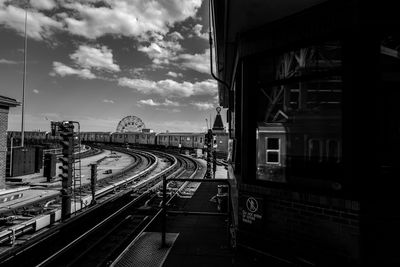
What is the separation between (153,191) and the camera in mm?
15023

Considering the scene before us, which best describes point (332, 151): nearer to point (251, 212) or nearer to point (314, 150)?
point (314, 150)

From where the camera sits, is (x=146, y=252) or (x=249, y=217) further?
(x=146, y=252)

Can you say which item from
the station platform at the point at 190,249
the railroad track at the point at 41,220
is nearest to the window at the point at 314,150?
the station platform at the point at 190,249

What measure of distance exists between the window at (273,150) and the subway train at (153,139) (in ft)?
109

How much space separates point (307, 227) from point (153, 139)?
57413 mm

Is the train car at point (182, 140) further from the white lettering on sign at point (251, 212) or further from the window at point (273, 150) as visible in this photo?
the window at point (273, 150)

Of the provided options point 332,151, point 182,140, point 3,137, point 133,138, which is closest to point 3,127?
point 3,137

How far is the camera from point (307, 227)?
12.2 ft

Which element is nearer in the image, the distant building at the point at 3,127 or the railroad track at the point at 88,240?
the railroad track at the point at 88,240

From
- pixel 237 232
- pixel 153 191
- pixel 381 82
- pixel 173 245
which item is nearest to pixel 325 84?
pixel 381 82

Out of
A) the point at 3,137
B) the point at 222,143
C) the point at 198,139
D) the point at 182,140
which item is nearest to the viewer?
the point at 3,137

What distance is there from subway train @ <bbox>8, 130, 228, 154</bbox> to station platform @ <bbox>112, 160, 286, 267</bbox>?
31.6 metres

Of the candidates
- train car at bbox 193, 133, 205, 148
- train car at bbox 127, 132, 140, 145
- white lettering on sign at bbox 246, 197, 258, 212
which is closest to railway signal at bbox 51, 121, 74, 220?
white lettering on sign at bbox 246, 197, 258, 212

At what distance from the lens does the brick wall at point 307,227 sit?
3314 mm
